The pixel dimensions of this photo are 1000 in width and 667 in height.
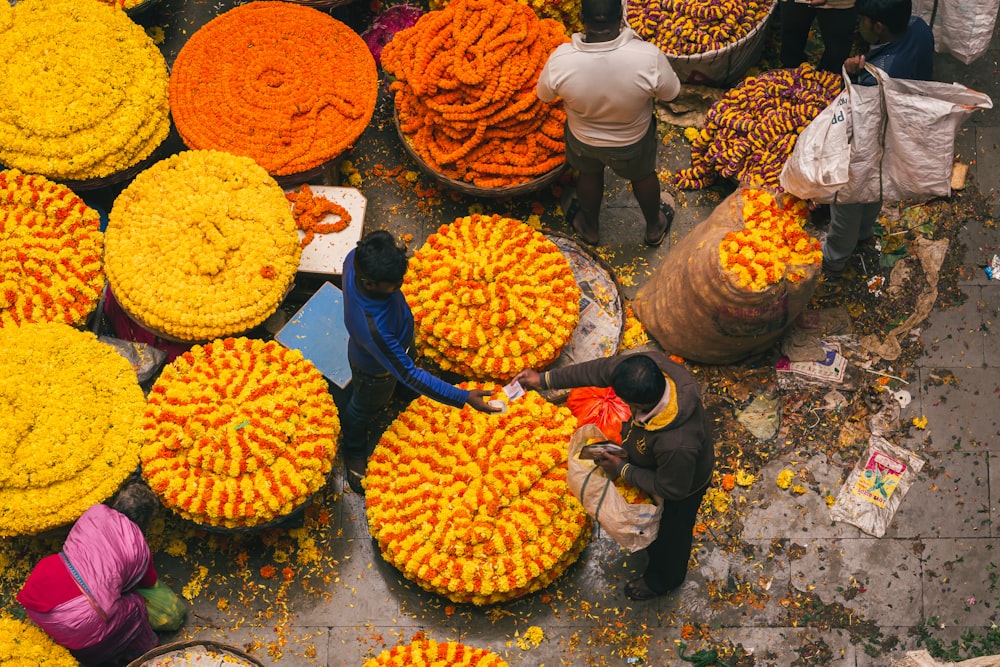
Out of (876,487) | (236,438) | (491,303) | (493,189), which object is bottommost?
(876,487)

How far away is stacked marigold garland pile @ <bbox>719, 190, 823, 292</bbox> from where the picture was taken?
16.0ft

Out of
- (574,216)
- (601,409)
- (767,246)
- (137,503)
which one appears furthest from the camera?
(574,216)

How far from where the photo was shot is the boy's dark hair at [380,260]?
13.8 feet

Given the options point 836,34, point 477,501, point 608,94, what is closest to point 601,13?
point 608,94

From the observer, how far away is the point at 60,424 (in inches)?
186

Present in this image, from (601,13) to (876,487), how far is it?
2.38m

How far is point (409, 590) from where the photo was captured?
196 inches

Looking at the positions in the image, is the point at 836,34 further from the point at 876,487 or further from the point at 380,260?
the point at 380,260

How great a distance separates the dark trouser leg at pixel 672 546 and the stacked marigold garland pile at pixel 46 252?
2.68m

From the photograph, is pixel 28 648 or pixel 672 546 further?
pixel 672 546

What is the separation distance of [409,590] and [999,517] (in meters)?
2.59

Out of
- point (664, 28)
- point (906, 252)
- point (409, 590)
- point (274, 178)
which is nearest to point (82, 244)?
point (274, 178)

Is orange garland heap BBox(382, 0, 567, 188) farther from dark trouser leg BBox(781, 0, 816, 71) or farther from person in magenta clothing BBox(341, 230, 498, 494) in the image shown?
dark trouser leg BBox(781, 0, 816, 71)

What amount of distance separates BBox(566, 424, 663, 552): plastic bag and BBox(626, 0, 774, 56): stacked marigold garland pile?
240cm
